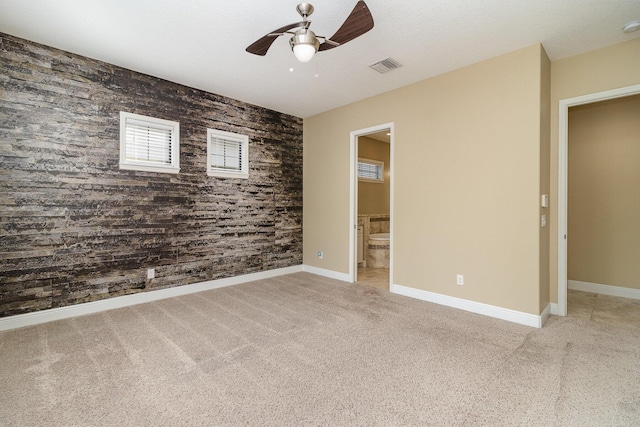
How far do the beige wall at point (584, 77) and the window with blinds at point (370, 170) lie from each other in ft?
12.9

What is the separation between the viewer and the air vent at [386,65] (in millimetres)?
3414

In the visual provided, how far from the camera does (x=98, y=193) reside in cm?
350

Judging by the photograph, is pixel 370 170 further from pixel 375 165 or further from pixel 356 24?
pixel 356 24

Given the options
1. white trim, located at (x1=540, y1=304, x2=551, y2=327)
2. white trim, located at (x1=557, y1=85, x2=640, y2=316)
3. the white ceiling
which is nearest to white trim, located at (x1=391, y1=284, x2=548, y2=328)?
white trim, located at (x1=540, y1=304, x2=551, y2=327)

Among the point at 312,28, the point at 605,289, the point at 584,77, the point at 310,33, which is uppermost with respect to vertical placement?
the point at 312,28

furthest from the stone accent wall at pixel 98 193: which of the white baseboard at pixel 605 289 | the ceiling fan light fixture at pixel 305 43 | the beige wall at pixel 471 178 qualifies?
the white baseboard at pixel 605 289

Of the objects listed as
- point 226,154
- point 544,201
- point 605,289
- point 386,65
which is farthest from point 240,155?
point 605,289

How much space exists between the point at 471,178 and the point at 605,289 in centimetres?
270

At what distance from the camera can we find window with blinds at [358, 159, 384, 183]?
700cm

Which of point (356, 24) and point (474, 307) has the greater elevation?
point (356, 24)

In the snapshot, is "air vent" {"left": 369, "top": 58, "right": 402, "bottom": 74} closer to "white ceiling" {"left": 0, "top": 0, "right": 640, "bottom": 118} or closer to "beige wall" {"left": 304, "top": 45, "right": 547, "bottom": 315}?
"white ceiling" {"left": 0, "top": 0, "right": 640, "bottom": 118}

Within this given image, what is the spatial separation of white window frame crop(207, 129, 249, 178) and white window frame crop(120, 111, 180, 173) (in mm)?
473

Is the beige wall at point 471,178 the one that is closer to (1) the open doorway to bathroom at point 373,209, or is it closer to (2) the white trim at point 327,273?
(1) the open doorway to bathroom at point 373,209

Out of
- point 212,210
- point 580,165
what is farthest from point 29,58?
point 580,165
